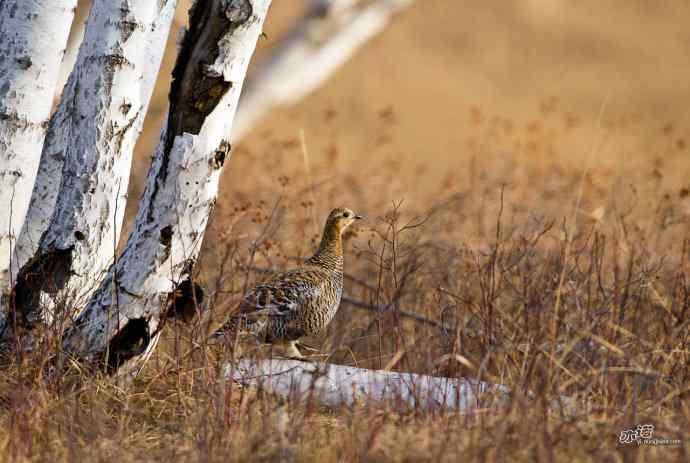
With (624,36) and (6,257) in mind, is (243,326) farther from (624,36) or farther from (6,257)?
(624,36)

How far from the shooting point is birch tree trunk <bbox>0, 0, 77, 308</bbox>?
151 inches

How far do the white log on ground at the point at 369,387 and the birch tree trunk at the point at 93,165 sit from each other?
2.43ft

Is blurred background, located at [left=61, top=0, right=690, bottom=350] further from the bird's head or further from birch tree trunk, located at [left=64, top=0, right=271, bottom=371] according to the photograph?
birch tree trunk, located at [left=64, top=0, right=271, bottom=371]

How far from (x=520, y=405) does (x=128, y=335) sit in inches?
64.1

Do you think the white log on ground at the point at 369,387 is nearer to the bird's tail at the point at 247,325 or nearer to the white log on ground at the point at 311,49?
the bird's tail at the point at 247,325

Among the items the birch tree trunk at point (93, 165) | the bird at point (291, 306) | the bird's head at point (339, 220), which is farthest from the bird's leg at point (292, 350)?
the birch tree trunk at point (93, 165)

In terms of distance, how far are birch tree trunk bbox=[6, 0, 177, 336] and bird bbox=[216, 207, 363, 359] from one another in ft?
2.67

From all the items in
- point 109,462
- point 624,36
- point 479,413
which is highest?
point 624,36

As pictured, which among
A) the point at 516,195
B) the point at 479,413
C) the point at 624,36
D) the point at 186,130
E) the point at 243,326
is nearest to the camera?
the point at 479,413

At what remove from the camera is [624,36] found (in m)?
22.7

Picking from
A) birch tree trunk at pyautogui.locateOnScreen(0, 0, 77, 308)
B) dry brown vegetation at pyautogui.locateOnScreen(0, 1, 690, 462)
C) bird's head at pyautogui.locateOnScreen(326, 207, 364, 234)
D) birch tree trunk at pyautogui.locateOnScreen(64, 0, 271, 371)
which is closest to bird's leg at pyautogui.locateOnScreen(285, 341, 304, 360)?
dry brown vegetation at pyautogui.locateOnScreen(0, 1, 690, 462)

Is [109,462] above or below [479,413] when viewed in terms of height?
below

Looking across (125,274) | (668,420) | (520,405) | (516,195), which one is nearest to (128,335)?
(125,274)

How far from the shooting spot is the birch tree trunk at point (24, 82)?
3.84 meters
